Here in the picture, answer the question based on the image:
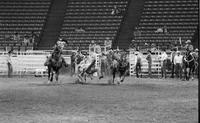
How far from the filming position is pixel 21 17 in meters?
45.3

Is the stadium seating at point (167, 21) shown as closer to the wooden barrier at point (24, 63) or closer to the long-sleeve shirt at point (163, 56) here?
the long-sleeve shirt at point (163, 56)

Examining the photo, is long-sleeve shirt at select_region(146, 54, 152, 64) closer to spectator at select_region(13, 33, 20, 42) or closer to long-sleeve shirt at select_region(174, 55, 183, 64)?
long-sleeve shirt at select_region(174, 55, 183, 64)

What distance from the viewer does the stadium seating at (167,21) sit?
4119cm

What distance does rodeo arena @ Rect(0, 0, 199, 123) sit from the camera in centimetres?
1295

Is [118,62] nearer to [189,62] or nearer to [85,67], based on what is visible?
[85,67]

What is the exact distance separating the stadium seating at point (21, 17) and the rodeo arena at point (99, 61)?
0.08 m

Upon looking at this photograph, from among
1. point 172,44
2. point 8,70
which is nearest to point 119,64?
point 8,70

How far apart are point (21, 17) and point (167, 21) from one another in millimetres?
12272

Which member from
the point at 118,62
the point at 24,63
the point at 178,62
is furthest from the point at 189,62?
the point at 24,63

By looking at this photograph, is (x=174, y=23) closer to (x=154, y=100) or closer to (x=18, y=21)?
(x=18, y=21)

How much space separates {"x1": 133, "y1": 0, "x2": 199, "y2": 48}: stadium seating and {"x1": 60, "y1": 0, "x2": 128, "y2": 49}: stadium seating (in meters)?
2.10

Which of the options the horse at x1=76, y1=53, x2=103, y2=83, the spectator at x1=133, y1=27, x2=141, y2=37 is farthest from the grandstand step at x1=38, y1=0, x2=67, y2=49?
the horse at x1=76, y1=53, x2=103, y2=83

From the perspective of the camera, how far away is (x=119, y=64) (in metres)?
24.4

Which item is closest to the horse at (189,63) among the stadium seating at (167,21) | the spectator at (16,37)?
the stadium seating at (167,21)
